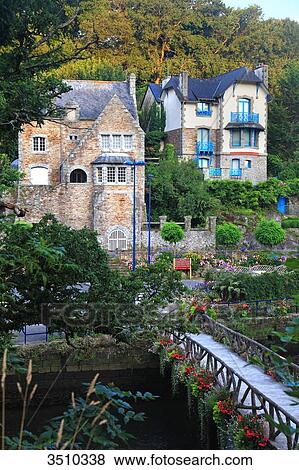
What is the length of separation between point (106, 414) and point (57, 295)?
13.8 ft

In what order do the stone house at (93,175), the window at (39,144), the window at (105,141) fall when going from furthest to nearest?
the window at (39,144), the window at (105,141), the stone house at (93,175)

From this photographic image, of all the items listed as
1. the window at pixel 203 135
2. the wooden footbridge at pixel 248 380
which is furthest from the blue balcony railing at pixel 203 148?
the wooden footbridge at pixel 248 380

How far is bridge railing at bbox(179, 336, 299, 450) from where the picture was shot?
31.4 ft

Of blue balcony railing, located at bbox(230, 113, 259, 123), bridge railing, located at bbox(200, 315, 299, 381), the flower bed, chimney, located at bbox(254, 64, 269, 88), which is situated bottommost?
the flower bed

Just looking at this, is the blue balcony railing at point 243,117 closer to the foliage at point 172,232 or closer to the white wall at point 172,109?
the white wall at point 172,109

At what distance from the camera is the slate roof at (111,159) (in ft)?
116

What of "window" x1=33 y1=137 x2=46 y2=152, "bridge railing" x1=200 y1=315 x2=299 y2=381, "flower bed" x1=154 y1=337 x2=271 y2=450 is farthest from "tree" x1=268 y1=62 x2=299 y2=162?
"flower bed" x1=154 y1=337 x2=271 y2=450

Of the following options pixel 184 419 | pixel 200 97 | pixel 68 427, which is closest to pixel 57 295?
pixel 68 427

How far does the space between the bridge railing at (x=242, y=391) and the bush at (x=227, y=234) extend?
1719cm

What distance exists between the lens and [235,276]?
2439 centimetres

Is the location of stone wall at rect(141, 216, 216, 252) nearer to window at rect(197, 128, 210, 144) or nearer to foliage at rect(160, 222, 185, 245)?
foliage at rect(160, 222, 185, 245)

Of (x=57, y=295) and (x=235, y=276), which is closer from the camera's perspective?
(x=57, y=295)

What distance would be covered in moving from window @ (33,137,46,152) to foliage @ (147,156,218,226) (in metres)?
6.66
